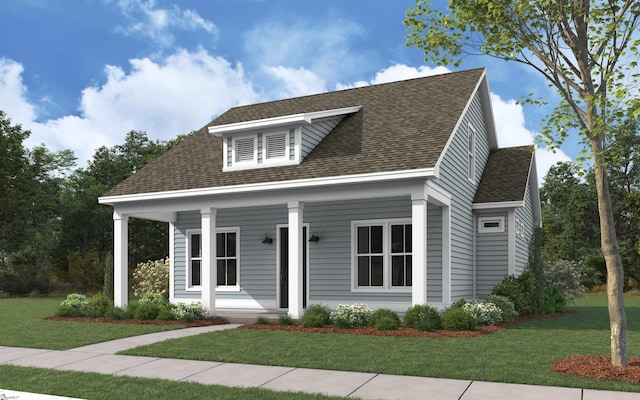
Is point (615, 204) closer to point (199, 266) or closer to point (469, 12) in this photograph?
point (199, 266)

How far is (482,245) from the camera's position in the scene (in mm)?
18359


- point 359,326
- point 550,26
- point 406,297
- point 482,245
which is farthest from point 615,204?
point 550,26

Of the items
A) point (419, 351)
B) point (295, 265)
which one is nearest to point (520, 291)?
point (295, 265)

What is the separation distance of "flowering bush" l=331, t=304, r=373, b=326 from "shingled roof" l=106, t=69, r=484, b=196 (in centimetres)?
305

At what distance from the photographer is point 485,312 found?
13.9 meters

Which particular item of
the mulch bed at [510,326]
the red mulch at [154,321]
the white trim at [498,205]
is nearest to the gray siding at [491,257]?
the white trim at [498,205]

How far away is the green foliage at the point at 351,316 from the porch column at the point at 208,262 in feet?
11.9

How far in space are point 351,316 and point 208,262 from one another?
169 inches

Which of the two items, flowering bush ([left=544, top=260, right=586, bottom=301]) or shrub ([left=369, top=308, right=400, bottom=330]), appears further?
flowering bush ([left=544, top=260, right=586, bottom=301])

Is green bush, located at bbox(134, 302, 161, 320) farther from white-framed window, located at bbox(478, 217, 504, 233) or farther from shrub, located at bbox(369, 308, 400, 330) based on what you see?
white-framed window, located at bbox(478, 217, 504, 233)

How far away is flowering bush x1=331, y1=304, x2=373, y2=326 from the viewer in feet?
44.1

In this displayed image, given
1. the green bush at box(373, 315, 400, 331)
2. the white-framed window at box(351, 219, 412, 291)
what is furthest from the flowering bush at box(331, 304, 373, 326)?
the white-framed window at box(351, 219, 412, 291)

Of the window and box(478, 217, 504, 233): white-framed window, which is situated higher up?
box(478, 217, 504, 233): white-framed window

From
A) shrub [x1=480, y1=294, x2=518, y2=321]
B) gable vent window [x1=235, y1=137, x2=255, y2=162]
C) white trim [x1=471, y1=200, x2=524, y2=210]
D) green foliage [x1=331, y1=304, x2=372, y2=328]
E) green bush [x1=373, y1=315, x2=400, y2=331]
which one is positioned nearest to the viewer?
green bush [x1=373, y1=315, x2=400, y2=331]
